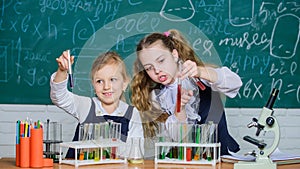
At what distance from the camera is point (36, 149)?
8.48 feet

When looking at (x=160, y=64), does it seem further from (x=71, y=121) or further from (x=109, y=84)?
(x=71, y=121)

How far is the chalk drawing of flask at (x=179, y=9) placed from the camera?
3791 millimetres

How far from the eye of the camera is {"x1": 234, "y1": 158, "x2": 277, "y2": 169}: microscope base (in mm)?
2541

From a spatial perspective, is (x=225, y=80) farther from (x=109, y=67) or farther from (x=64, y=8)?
(x=64, y=8)

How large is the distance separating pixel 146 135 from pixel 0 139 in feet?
3.65

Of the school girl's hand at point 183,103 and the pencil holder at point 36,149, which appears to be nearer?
the pencil holder at point 36,149

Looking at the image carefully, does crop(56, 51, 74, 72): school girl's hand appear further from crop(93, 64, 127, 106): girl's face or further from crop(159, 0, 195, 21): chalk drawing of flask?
crop(159, 0, 195, 21): chalk drawing of flask

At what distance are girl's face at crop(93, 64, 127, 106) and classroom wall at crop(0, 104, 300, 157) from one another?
624 mm

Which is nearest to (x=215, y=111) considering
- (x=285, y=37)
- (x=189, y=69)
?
(x=189, y=69)

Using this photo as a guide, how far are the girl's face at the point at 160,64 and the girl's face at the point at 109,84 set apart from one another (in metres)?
0.15

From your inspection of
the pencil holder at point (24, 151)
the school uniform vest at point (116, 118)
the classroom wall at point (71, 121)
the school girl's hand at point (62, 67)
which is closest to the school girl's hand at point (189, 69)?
the school uniform vest at point (116, 118)

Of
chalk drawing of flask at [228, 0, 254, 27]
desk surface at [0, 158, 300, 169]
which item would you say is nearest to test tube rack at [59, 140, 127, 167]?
desk surface at [0, 158, 300, 169]

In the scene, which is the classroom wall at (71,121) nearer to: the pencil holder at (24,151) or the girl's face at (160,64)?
the girl's face at (160,64)

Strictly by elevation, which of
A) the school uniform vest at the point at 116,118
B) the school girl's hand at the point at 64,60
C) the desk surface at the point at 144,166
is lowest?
the desk surface at the point at 144,166
